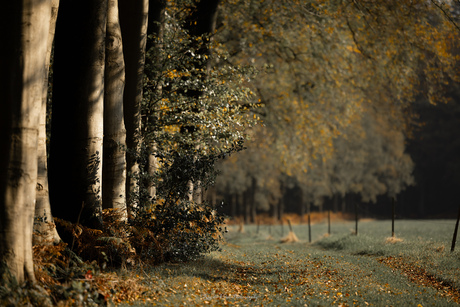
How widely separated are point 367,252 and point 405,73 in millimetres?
9576

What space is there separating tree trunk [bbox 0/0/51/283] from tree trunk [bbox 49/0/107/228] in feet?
7.49

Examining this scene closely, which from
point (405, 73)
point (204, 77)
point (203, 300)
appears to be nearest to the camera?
point (203, 300)

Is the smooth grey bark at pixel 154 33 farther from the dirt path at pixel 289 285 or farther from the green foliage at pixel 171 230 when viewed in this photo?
the dirt path at pixel 289 285

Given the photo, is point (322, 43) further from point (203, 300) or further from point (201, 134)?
point (203, 300)

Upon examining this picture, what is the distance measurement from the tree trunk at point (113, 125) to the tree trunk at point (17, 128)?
342cm

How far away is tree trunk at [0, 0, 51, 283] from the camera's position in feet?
20.9

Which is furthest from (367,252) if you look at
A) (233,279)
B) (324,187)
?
(324,187)

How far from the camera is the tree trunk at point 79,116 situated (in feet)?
29.1

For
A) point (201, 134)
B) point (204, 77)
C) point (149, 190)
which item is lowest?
point (149, 190)

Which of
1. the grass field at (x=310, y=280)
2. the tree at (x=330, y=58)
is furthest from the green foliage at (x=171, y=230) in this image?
the tree at (x=330, y=58)

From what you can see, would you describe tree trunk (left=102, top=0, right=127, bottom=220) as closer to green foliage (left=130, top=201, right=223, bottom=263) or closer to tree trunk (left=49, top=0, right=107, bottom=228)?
green foliage (left=130, top=201, right=223, bottom=263)

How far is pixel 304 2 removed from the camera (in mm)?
20078

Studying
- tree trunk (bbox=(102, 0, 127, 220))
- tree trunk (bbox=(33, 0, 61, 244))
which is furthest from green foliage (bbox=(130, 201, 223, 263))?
tree trunk (bbox=(33, 0, 61, 244))

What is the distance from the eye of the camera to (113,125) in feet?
33.2
